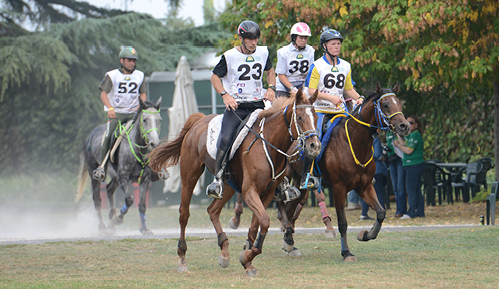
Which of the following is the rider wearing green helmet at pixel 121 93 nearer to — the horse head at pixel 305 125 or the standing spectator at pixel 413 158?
the standing spectator at pixel 413 158

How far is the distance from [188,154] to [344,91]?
103 inches

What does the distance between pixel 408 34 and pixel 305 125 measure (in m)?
7.86

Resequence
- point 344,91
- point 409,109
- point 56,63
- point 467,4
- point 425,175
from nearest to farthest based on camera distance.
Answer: point 344,91
point 467,4
point 425,175
point 409,109
point 56,63

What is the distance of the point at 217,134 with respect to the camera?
8.34m

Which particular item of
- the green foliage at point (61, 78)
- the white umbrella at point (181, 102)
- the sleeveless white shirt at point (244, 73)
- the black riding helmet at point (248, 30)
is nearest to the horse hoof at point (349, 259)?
the sleeveless white shirt at point (244, 73)

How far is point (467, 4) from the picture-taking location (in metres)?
14.0

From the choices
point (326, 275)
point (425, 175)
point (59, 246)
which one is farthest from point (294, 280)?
point (425, 175)

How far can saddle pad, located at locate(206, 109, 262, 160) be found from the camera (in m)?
7.86

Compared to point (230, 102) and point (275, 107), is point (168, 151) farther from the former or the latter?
point (275, 107)

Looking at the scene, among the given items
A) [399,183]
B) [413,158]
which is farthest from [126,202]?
[413,158]

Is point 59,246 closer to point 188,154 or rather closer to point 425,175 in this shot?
point 188,154

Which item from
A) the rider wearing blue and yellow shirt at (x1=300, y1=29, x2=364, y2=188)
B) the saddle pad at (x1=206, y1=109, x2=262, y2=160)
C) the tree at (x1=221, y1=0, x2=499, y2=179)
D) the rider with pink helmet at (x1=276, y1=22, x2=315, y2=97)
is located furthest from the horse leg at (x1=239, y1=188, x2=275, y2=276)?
the tree at (x1=221, y1=0, x2=499, y2=179)

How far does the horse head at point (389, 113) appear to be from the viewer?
8.51 meters

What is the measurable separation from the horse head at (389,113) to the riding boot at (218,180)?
219 centimetres
